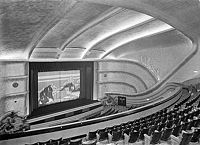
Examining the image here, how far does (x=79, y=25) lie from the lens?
1389 centimetres

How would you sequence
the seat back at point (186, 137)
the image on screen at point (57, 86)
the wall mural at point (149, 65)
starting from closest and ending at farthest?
the seat back at point (186, 137) → the image on screen at point (57, 86) → the wall mural at point (149, 65)

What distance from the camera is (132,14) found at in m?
13.2

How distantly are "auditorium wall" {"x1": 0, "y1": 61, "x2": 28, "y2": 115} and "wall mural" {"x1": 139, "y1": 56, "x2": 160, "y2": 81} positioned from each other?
468 inches

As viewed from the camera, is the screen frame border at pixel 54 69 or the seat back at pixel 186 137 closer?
the seat back at pixel 186 137

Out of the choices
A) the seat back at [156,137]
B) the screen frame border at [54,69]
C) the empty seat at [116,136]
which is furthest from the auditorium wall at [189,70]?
the seat back at [156,137]

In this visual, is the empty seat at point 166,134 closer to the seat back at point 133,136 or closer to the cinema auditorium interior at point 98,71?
the cinema auditorium interior at point 98,71

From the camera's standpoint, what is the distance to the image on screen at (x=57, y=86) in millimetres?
17886

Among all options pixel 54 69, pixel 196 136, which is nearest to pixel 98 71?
pixel 54 69

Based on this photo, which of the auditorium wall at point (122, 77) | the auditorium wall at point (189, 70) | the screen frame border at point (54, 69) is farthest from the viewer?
the auditorium wall at point (122, 77)

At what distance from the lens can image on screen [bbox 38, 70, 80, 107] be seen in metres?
17.9

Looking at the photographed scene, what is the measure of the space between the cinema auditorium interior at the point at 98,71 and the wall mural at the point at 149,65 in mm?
102

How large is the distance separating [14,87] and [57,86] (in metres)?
4.61

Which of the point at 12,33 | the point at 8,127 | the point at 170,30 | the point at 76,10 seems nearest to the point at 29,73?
the point at 12,33

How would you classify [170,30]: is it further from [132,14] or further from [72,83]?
[72,83]
